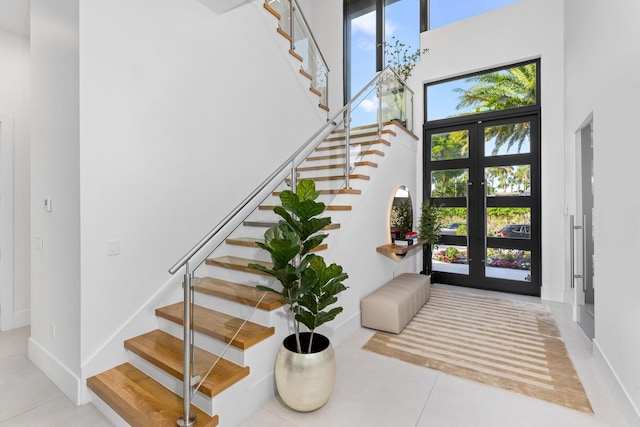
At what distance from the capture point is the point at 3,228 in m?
3.70

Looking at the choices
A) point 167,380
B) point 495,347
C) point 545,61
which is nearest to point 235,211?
point 167,380

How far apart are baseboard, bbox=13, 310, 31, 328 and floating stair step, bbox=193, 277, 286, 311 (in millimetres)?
3206

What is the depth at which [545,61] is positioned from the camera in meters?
4.81

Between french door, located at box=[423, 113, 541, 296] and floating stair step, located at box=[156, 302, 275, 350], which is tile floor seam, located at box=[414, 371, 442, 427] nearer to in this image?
floating stair step, located at box=[156, 302, 275, 350]

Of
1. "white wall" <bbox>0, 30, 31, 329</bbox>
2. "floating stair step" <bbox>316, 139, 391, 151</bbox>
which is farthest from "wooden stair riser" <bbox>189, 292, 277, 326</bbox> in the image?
"white wall" <bbox>0, 30, 31, 329</bbox>

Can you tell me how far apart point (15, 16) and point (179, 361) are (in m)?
4.21

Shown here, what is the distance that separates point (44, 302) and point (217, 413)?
2.07 meters

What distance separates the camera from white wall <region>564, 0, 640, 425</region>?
6.82 ft

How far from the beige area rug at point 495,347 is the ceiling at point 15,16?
512cm

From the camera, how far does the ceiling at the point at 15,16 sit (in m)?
3.26

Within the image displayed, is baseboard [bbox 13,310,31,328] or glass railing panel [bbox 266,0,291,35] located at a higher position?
glass railing panel [bbox 266,0,291,35]

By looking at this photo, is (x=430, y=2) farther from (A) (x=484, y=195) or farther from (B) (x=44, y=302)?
(B) (x=44, y=302)

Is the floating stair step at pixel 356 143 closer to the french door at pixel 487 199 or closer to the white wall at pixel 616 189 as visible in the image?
the french door at pixel 487 199

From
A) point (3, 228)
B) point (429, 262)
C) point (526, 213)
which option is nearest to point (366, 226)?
Answer: point (429, 262)
